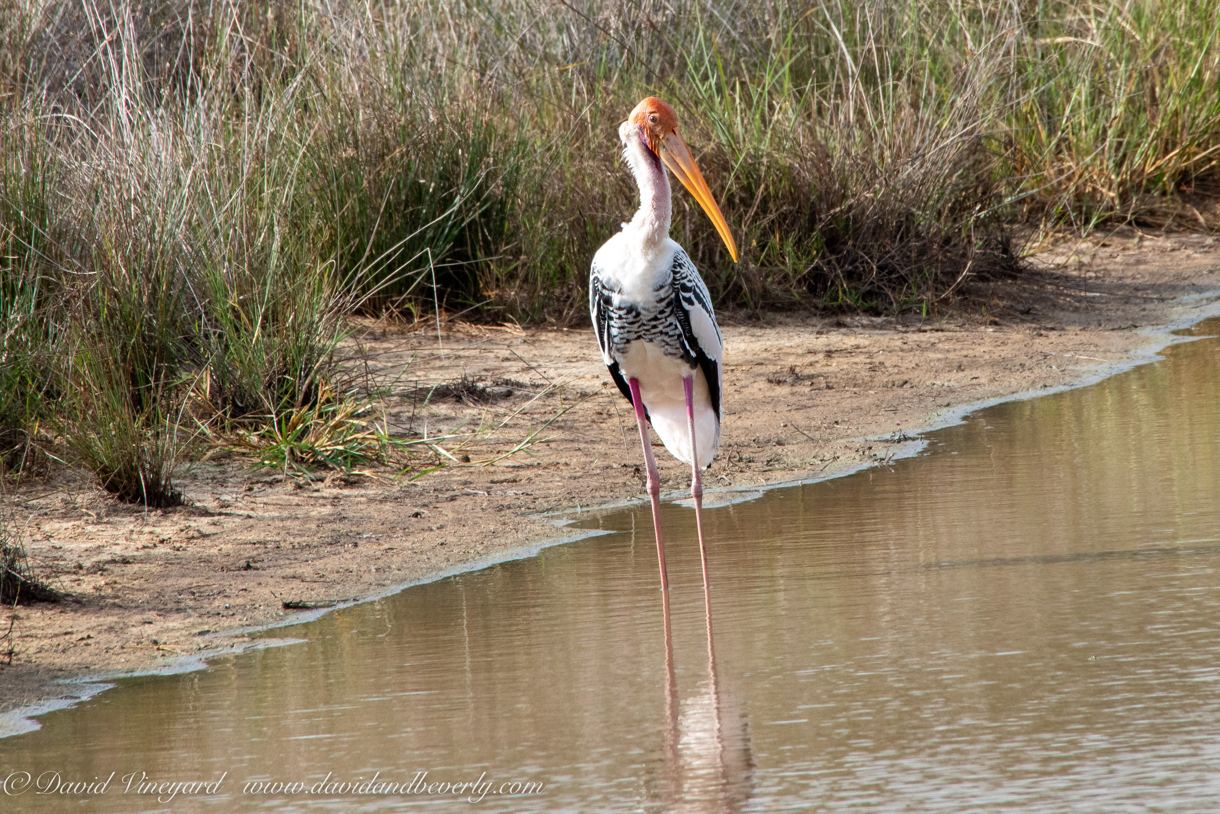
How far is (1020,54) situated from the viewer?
35.9ft

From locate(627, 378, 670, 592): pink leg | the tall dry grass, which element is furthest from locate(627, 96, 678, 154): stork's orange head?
the tall dry grass

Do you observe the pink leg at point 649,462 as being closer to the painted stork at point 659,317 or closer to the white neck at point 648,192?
the painted stork at point 659,317

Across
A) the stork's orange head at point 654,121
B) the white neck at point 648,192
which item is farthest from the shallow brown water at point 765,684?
the stork's orange head at point 654,121

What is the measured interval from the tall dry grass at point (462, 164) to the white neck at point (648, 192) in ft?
5.40

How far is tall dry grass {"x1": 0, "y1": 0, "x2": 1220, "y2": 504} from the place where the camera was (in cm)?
599

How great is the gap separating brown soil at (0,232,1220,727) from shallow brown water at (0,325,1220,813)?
1.05ft

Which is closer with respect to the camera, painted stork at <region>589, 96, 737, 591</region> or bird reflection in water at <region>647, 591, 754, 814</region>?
bird reflection in water at <region>647, 591, 754, 814</region>

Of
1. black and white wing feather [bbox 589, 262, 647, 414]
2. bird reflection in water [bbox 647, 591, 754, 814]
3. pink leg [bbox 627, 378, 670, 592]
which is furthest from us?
black and white wing feather [bbox 589, 262, 647, 414]

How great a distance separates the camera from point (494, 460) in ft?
20.0

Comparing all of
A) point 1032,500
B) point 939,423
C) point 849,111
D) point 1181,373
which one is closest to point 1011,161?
point 849,111

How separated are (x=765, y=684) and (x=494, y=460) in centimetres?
277

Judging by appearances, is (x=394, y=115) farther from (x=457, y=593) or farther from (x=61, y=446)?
(x=457, y=593)

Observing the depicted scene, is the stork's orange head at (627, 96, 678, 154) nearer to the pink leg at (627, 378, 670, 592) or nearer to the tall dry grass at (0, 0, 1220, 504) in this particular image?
the pink leg at (627, 378, 670, 592)

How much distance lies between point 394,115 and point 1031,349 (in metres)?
3.71
